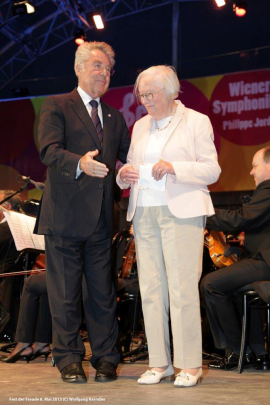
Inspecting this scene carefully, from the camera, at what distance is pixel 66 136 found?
296cm

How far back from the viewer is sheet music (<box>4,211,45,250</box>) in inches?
159

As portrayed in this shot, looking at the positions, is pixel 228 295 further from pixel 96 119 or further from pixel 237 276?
pixel 96 119

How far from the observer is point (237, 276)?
11.5ft

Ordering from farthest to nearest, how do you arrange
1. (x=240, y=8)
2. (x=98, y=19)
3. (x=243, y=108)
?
(x=98, y=19) < (x=240, y=8) < (x=243, y=108)

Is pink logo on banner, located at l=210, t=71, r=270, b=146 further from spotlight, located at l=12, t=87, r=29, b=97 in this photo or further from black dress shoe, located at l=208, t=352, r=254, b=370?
black dress shoe, located at l=208, t=352, r=254, b=370

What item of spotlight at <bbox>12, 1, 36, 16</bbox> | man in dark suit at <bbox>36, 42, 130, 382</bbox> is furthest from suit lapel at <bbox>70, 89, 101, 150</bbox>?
spotlight at <bbox>12, 1, 36, 16</bbox>

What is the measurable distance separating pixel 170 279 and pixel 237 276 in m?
0.84

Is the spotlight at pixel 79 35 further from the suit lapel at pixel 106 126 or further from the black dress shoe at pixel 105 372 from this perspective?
the black dress shoe at pixel 105 372

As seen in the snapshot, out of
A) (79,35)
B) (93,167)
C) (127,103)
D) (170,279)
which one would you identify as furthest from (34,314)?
(79,35)

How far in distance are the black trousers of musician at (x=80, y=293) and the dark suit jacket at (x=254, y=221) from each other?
927 mm

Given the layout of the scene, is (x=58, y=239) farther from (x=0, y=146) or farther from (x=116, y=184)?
(x=0, y=146)

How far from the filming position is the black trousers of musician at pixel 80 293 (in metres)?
2.88

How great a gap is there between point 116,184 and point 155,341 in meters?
0.88

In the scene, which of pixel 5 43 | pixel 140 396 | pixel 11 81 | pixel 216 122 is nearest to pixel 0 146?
pixel 11 81
